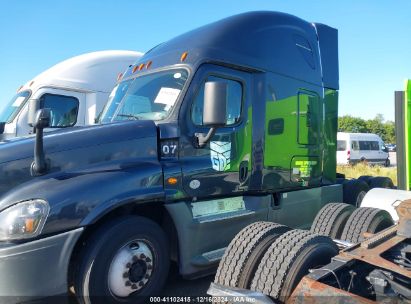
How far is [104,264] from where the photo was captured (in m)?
3.44

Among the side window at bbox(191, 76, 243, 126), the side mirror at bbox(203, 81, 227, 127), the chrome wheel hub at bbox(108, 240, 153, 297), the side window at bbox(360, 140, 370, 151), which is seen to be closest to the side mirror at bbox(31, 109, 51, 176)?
the chrome wheel hub at bbox(108, 240, 153, 297)

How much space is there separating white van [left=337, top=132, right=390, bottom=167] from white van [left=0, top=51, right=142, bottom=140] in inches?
792

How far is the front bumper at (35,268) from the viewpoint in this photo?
3047mm

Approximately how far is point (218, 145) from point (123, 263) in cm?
167

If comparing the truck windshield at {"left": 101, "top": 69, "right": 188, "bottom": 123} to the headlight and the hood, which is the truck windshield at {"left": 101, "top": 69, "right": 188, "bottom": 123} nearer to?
the hood

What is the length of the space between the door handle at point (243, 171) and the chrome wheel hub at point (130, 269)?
1502 millimetres

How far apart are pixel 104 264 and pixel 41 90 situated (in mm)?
6185

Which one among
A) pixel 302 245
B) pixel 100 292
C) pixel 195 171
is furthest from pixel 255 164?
pixel 100 292

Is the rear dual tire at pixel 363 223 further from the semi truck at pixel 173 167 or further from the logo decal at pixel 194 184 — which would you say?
the logo decal at pixel 194 184

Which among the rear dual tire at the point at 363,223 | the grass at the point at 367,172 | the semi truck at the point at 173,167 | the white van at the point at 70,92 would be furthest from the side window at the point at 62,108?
the grass at the point at 367,172

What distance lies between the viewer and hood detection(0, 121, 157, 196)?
11.3ft

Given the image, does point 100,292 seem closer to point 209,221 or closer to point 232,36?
point 209,221

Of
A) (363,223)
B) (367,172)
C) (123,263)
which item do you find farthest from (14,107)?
(367,172)

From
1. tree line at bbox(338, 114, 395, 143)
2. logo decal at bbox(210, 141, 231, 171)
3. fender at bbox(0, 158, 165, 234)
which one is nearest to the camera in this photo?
fender at bbox(0, 158, 165, 234)
